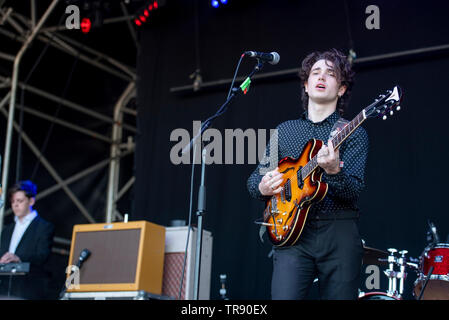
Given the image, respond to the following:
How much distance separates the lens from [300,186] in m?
2.83

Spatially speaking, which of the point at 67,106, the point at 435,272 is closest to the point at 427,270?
the point at 435,272

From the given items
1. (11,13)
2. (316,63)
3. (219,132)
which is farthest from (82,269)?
(11,13)

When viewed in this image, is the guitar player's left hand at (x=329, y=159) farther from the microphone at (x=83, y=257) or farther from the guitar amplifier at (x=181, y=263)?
the microphone at (x=83, y=257)

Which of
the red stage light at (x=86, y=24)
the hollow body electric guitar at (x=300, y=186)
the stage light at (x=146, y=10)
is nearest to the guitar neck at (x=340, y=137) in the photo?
the hollow body electric guitar at (x=300, y=186)

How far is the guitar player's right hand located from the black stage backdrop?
9.03ft

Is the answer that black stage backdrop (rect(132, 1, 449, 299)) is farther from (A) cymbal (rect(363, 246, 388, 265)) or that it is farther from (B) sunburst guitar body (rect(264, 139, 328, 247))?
(B) sunburst guitar body (rect(264, 139, 328, 247))

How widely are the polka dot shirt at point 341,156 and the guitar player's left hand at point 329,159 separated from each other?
32 mm

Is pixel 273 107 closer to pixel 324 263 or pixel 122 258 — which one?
pixel 122 258

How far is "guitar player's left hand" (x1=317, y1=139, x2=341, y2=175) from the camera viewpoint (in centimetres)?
258

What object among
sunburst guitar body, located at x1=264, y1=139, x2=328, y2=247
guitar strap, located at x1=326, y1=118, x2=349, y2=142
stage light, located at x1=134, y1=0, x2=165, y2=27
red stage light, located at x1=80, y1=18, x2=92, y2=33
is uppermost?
stage light, located at x1=134, y1=0, x2=165, y2=27

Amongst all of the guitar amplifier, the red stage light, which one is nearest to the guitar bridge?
the guitar amplifier

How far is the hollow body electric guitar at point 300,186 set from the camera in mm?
2707

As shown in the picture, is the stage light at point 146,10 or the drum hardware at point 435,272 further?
the stage light at point 146,10
